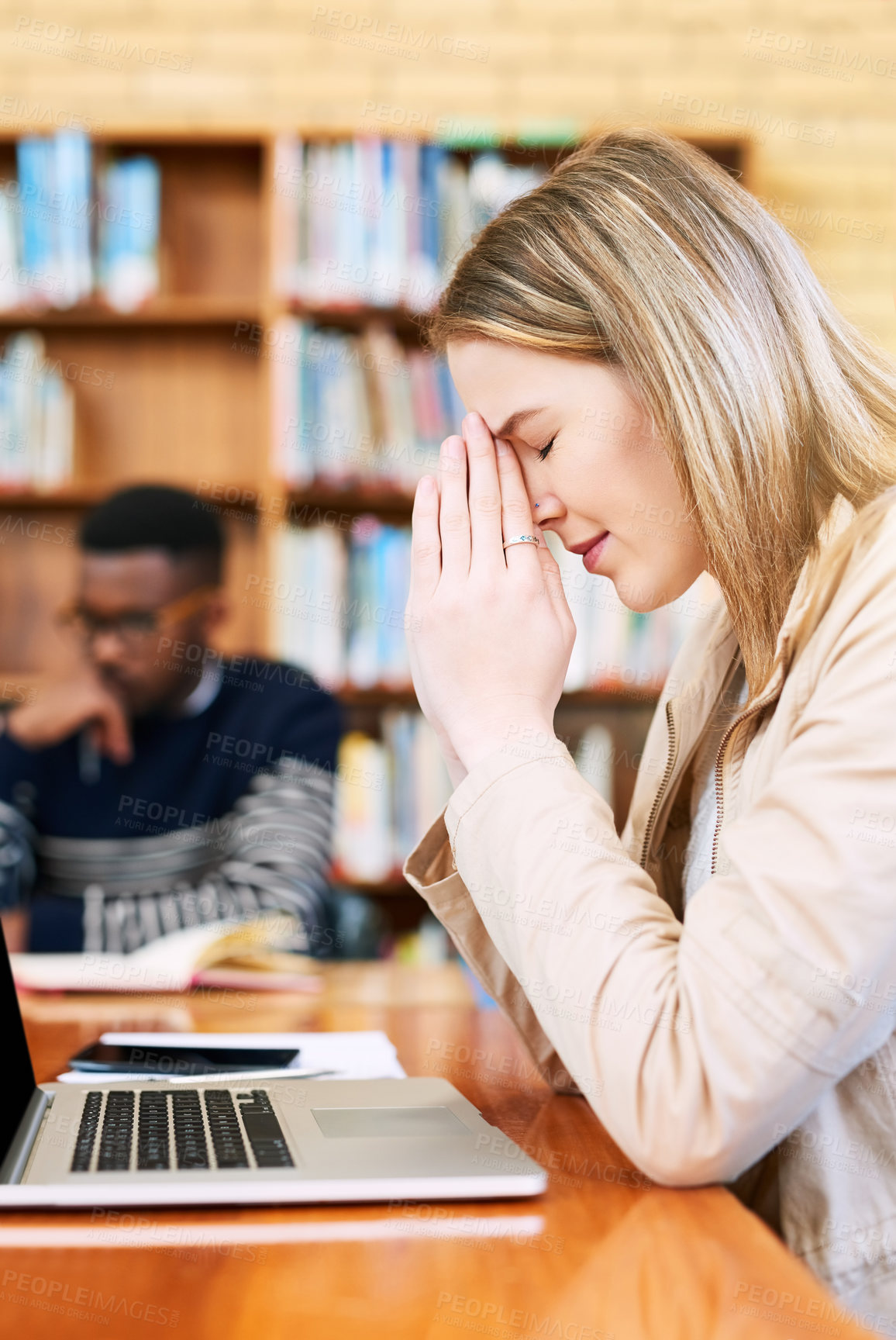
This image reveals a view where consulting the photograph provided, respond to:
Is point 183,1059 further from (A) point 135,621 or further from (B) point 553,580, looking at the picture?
(A) point 135,621

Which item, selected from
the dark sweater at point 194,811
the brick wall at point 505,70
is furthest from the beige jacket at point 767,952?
the brick wall at point 505,70

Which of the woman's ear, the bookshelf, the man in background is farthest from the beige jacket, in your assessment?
the bookshelf

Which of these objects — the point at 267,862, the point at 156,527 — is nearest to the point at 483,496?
the point at 267,862

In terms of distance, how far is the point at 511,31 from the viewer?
9.11ft

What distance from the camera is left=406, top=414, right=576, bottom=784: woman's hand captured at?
81cm

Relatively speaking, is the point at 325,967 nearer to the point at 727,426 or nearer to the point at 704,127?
the point at 727,426

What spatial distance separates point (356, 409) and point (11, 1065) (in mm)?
1880

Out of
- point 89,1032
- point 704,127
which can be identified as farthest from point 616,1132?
point 704,127

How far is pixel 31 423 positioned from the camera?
2.52 meters

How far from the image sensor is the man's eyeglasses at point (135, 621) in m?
2.12

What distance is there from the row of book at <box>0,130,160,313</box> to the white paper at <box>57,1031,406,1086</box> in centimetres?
187

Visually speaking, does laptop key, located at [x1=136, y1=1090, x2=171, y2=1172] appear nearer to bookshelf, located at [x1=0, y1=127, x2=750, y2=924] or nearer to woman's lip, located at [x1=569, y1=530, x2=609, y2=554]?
woman's lip, located at [x1=569, y1=530, x2=609, y2=554]

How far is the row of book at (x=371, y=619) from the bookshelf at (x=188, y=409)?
0.32 feet

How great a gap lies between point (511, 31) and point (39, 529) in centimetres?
158
